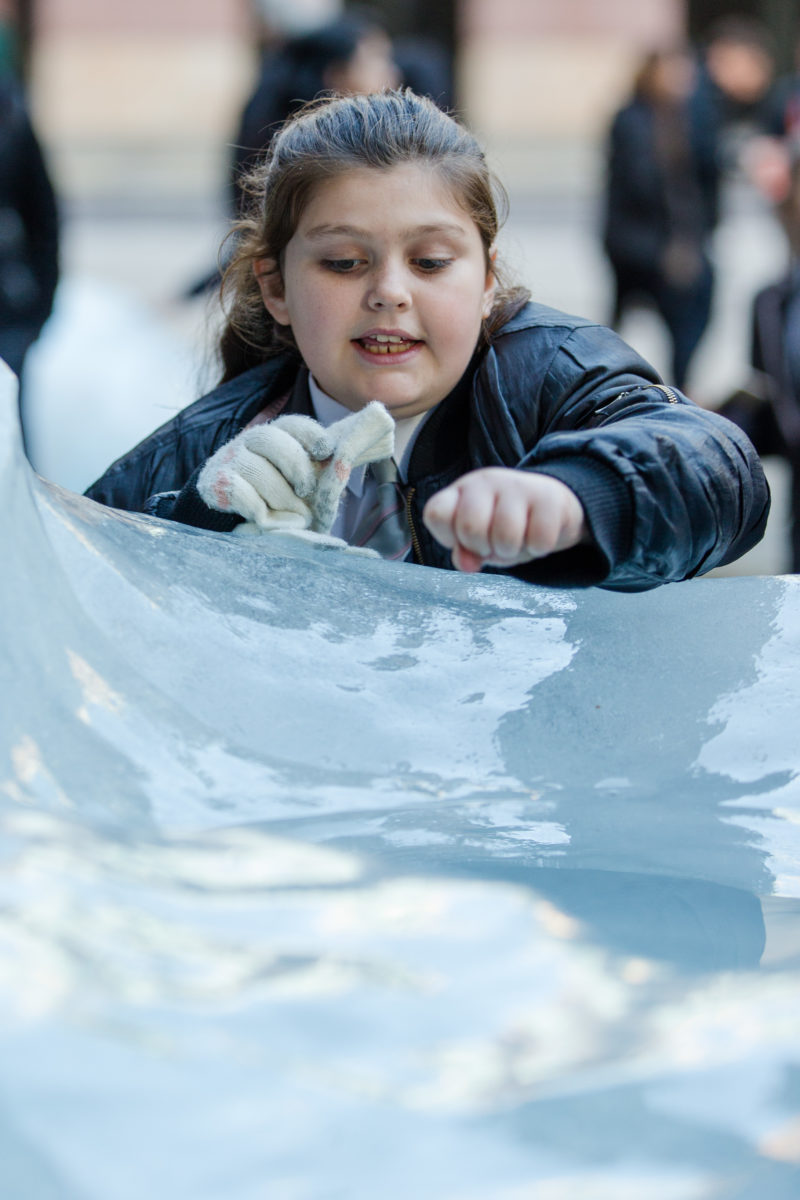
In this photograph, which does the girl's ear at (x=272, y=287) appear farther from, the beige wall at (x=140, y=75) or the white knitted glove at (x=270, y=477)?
the beige wall at (x=140, y=75)

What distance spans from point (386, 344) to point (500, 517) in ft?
1.47

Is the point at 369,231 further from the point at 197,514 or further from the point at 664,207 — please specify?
the point at 664,207

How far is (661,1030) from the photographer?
0.73 m

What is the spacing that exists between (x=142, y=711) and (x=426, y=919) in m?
0.26

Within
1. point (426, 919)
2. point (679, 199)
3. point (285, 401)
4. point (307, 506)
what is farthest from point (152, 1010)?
point (679, 199)

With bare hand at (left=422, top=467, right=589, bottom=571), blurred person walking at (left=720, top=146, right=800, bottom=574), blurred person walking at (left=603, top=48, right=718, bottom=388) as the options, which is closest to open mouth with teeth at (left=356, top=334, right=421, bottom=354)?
bare hand at (left=422, top=467, right=589, bottom=571)

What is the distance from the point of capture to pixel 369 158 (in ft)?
4.60

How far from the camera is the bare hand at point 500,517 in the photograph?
3.21 feet

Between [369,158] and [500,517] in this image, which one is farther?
[369,158]

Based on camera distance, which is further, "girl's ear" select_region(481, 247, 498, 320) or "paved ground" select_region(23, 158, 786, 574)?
"paved ground" select_region(23, 158, 786, 574)

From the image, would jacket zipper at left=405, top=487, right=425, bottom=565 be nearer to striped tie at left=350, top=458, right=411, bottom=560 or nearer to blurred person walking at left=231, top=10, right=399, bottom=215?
striped tie at left=350, top=458, right=411, bottom=560

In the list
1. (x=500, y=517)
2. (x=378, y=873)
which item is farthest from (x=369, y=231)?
(x=378, y=873)

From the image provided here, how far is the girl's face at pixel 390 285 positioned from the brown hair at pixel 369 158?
20mm

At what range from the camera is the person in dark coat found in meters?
3.38
